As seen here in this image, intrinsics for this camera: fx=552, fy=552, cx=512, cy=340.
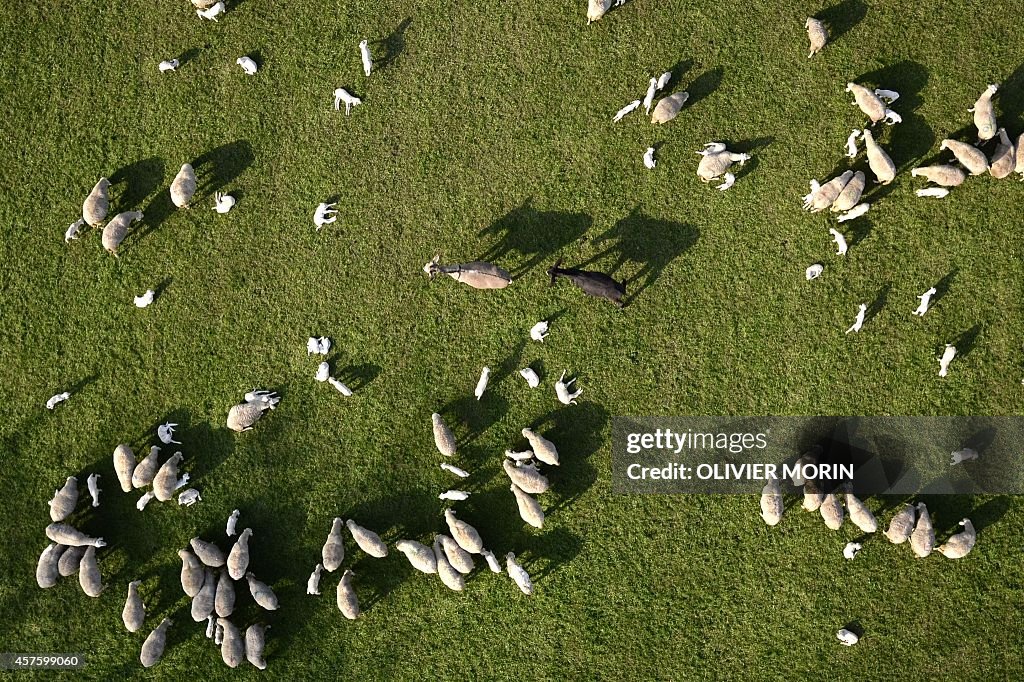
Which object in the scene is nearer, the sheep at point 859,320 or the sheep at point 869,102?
the sheep at point 869,102

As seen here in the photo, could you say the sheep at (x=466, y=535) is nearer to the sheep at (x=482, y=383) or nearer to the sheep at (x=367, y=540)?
the sheep at (x=367, y=540)

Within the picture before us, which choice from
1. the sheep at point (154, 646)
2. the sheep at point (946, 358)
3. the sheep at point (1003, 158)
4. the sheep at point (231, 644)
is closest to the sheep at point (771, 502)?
the sheep at point (946, 358)

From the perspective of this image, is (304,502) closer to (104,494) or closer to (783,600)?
(104,494)

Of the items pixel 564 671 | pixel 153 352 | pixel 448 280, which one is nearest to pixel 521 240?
pixel 448 280

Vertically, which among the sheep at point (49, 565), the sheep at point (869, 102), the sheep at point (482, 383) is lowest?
the sheep at point (49, 565)

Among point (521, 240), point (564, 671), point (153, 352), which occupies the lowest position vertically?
point (564, 671)
